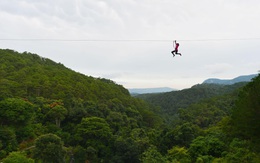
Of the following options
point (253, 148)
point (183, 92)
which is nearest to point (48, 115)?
point (253, 148)

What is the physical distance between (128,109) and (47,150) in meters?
26.6

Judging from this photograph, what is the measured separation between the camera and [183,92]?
4368 inches

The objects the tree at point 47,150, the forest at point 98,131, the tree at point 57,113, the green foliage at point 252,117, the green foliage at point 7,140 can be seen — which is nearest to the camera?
the green foliage at point 252,117

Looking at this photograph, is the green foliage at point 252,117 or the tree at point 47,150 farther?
the tree at point 47,150

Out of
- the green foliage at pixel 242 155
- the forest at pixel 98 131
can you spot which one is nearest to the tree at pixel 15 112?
the forest at pixel 98 131

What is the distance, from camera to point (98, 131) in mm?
30719

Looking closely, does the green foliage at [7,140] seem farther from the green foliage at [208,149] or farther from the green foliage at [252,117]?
the green foliage at [252,117]

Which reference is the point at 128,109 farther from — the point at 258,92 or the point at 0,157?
the point at 258,92

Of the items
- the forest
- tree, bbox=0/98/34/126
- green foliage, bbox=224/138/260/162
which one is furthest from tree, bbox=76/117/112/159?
green foliage, bbox=224/138/260/162

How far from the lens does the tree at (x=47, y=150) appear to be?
22266 mm

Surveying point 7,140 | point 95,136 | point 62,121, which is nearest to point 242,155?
point 95,136

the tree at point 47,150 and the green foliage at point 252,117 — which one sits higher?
the green foliage at point 252,117

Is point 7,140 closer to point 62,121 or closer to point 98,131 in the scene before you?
point 98,131

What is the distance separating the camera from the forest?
18875mm
